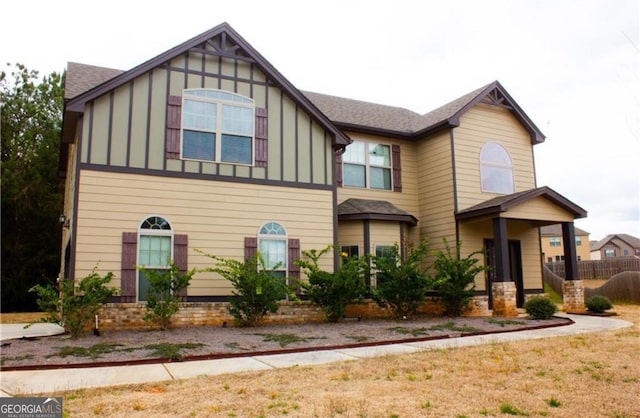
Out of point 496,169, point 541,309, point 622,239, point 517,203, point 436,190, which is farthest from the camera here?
point 622,239

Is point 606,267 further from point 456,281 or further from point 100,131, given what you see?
point 100,131

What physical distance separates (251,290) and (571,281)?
9652mm

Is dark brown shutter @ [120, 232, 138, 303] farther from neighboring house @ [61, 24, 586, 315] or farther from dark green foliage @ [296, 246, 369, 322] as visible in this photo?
dark green foliage @ [296, 246, 369, 322]

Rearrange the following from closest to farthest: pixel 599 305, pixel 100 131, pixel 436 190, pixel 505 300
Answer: pixel 100 131 → pixel 505 300 → pixel 599 305 → pixel 436 190

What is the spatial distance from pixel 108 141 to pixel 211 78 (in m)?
3.00

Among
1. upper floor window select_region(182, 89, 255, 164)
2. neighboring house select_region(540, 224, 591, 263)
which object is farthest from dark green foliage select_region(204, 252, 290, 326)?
neighboring house select_region(540, 224, 591, 263)

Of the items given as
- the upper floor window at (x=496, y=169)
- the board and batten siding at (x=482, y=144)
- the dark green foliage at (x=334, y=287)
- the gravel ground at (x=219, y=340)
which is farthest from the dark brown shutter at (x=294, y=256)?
the upper floor window at (x=496, y=169)

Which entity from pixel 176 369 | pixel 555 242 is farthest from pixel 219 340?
pixel 555 242

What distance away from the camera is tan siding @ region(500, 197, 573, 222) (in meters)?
13.9

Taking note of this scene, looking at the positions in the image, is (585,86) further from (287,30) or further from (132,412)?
(132,412)

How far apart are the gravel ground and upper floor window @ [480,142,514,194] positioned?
16.7 ft

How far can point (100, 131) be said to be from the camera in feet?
37.1

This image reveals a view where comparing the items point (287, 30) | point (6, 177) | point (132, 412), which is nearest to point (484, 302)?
point (287, 30)

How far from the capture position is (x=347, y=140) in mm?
13594
